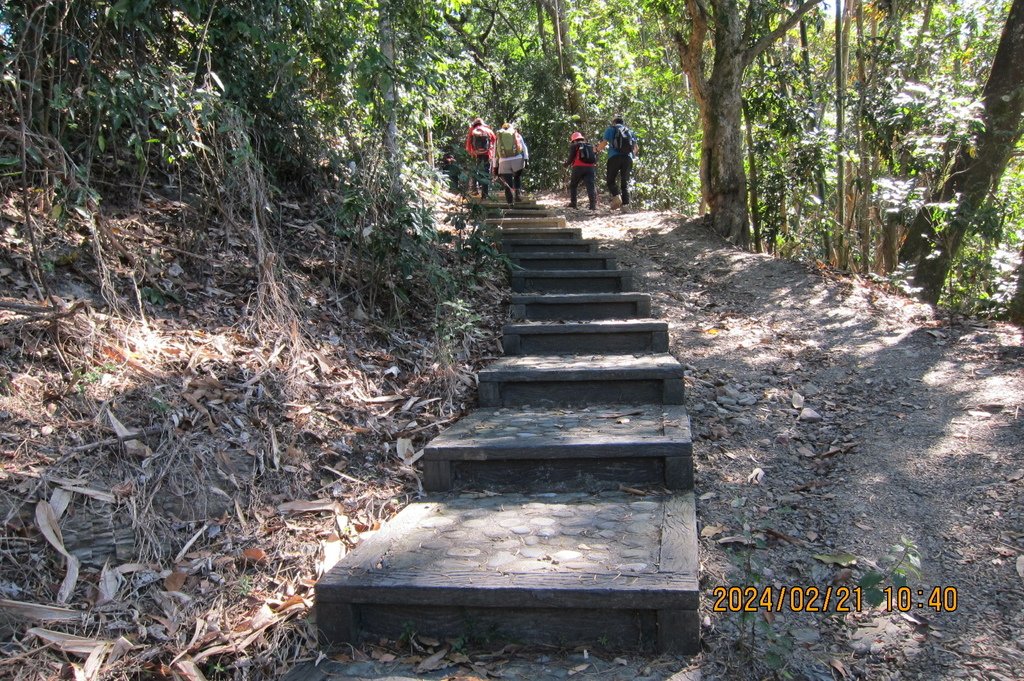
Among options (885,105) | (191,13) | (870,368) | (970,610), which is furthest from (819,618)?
(885,105)

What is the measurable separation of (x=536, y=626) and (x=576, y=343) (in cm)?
287

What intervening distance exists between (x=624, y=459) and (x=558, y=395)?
3.38 feet

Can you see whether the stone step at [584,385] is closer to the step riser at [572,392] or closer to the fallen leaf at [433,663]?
the step riser at [572,392]

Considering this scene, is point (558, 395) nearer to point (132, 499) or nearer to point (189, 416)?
point (189, 416)

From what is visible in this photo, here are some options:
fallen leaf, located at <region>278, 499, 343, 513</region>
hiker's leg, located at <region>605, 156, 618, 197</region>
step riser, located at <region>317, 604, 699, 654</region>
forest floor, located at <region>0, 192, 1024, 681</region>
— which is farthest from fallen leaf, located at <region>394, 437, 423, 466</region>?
hiker's leg, located at <region>605, 156, 618, 197</region>

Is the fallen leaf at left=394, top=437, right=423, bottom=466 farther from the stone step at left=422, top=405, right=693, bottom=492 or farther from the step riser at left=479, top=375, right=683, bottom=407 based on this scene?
the step riser at left=479, top=375, right=683, bottom=407

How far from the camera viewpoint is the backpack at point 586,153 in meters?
11.2

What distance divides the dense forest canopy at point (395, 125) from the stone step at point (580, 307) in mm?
987

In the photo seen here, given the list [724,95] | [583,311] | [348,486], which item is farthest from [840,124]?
[348,486]

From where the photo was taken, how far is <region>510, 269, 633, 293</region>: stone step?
628 centimetres

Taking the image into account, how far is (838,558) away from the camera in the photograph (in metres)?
2.92

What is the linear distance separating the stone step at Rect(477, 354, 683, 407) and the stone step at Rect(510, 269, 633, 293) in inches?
73.0

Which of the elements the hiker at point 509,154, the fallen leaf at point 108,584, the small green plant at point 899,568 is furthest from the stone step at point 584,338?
the hiker at point 509,154

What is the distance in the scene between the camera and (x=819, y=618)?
2.63 metres
